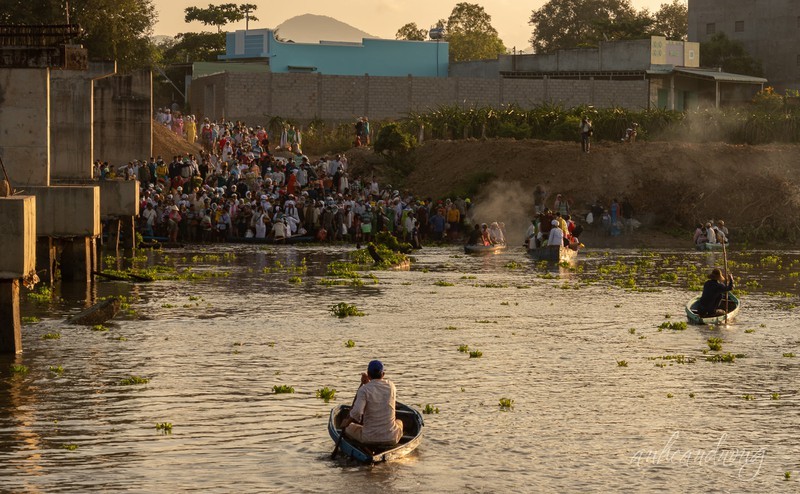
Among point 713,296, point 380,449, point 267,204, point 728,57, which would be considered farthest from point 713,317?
point 728,57

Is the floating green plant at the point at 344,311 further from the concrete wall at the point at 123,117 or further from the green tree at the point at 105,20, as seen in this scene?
the green tree at the point at 105,20

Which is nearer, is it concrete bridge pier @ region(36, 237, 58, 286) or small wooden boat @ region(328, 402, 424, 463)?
small wooden boat @ region(328, 402, 424, 463)

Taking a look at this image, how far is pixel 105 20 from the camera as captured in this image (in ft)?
250

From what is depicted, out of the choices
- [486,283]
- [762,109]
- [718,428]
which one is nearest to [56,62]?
[486,283]

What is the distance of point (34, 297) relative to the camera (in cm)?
3519

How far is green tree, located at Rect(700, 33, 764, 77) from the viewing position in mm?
103062

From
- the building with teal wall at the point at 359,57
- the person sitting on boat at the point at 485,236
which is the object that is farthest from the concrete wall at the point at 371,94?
the person sitting on boat at the point at 485,236

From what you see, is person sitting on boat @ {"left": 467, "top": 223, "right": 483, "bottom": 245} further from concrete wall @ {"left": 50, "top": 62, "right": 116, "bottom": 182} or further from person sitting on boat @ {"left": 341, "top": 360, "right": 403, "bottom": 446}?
person sitting on boat @ {"left": 341, "top": 360, "right": 403, "bottom": 446}

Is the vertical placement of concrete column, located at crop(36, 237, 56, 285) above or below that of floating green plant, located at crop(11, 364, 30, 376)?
above

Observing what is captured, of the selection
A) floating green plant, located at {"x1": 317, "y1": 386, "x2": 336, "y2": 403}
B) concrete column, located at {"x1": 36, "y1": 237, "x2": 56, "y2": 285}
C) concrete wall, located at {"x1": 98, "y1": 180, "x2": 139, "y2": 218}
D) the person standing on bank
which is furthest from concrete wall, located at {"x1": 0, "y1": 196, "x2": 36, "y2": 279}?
the person standing on bank

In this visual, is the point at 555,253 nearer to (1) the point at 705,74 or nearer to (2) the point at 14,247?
(2) the point at 14,247

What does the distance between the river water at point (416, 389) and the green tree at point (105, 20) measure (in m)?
36.1

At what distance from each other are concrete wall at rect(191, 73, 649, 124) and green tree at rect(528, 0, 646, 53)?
140 ft

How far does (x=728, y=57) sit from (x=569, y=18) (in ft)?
96.2
